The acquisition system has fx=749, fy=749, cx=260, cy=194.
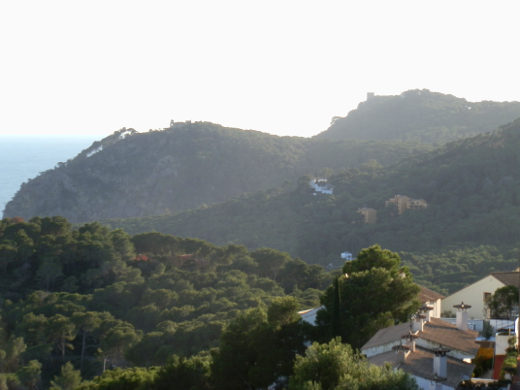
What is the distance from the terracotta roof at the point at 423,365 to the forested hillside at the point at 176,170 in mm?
77859

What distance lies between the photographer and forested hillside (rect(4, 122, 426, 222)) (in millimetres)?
94438

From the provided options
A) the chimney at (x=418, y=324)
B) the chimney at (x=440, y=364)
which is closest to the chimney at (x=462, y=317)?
the chimney at (x=418, y=324)

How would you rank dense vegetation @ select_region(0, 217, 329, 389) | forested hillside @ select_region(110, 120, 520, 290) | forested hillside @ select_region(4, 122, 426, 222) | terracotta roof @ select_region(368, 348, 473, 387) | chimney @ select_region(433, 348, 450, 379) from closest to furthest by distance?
chimney @ select_region(433, 348, 450, 379) < terracotta roof @ select_region(368, 348, 473, 387) < dense vegetation @ select_region(0, 217, 329, 389) < forested hillside @ select_region(110, 120, 520, 290) < forested hillside @ select_region(4, 122, 426, 222)

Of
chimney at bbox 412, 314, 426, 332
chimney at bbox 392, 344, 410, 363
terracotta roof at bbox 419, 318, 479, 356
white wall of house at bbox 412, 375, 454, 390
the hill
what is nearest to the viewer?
white wall of house at bbox 412, 375, 454, 390

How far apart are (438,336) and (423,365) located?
198 cm

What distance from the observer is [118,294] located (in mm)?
31047

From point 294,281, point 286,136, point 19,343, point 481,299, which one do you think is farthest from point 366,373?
point 286,136

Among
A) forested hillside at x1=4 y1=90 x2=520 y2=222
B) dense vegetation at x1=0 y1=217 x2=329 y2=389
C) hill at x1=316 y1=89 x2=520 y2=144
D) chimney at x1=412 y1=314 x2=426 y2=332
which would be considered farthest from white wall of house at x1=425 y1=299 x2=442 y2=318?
hill at x1=316 y1=89 x2=520 y2=144

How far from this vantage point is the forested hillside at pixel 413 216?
1805 inches

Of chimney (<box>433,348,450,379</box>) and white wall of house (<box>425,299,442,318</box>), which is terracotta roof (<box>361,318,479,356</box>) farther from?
white wall of house (<box>425,299,442,318</box>)

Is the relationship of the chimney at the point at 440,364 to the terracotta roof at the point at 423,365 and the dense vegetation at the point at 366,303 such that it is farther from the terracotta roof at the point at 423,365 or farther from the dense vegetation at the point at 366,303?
the dense vegetation at the point at 366,303

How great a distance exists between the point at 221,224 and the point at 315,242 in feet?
41.5

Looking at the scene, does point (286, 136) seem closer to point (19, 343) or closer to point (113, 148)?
point (113, 148)

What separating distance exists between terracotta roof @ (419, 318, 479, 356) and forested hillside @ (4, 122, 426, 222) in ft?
248
